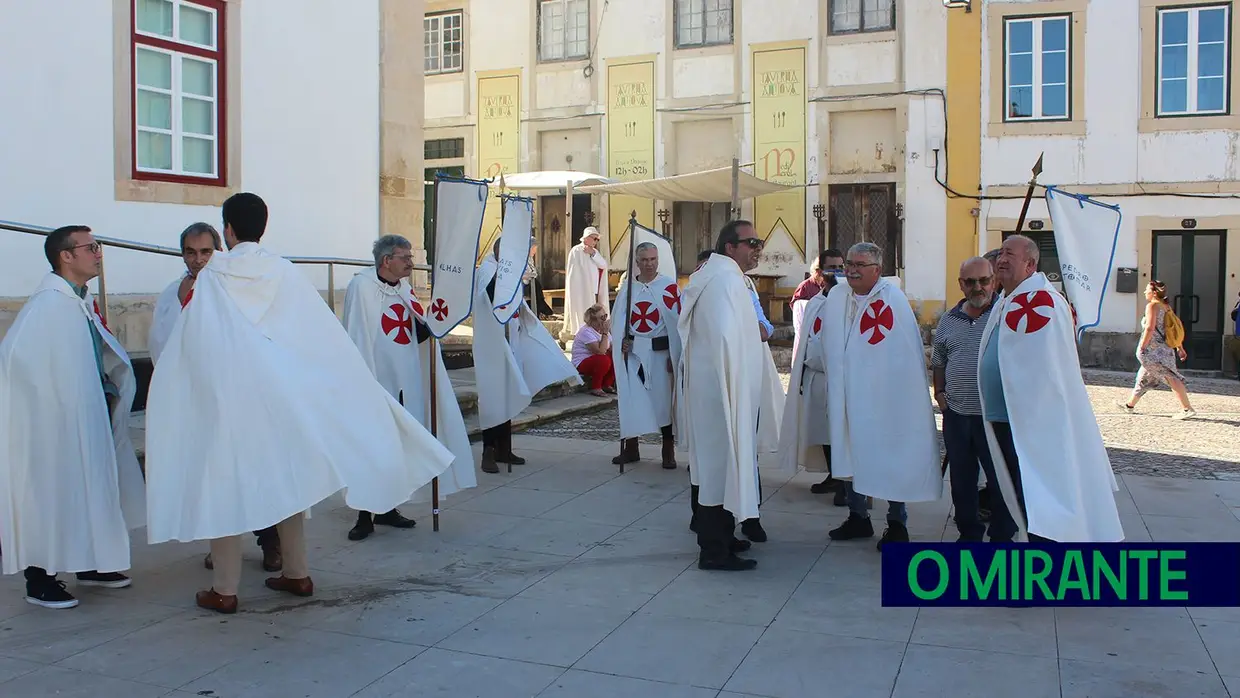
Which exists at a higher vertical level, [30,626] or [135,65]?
[135,65]

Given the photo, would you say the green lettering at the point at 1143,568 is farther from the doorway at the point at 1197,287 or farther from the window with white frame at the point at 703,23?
the window with white frame at the point at 703,23

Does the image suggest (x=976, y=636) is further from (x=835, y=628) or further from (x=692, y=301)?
(x=692, y=301)

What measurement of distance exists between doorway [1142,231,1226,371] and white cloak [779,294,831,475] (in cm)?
1396

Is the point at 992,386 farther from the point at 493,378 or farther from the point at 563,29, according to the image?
the point at 563,29

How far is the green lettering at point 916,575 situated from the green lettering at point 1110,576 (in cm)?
57

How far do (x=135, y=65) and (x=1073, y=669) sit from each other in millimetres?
9159

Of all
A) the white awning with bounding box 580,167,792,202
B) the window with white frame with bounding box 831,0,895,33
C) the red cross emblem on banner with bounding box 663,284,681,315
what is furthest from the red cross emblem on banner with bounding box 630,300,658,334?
the window with white frame with bounding box 831,0,895,33

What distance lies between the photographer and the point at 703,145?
21.5 metres

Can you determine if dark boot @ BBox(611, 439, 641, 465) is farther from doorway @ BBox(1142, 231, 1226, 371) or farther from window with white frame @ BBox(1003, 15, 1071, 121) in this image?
doorway @ BBox(1142, 231, 1226, 371)

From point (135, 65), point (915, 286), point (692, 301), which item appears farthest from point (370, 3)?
point (915, 286)

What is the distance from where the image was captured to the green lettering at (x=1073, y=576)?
3.78 metres

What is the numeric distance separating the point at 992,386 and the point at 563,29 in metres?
18.1

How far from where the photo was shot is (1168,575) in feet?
12.1

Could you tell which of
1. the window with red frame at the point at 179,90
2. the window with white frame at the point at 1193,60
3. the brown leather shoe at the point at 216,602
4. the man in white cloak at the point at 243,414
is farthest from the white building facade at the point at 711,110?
the brown leather shoe at the point at 216,602
